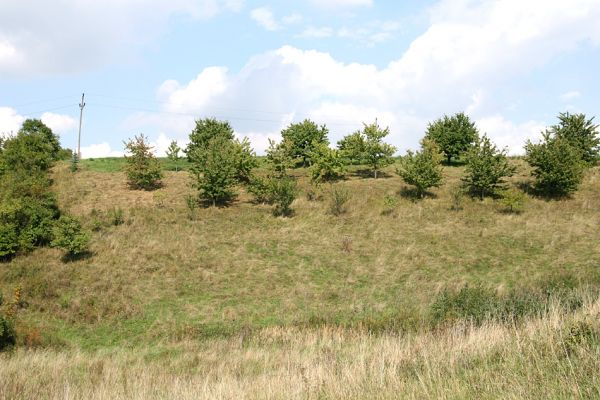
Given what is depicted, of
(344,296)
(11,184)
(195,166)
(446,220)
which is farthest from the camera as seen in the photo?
(195,166)

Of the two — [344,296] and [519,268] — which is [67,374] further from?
[519,268]

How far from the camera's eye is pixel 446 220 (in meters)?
34.0

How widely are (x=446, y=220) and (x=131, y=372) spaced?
28.6 meters

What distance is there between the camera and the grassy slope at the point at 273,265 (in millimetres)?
20469

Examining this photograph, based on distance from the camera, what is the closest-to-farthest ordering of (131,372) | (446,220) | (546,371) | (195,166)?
(546,371) < (131,372) < (446,220) < (195,166)

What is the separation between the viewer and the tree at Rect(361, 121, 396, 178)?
4538cm

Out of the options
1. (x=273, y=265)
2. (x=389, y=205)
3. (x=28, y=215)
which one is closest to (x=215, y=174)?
(x=273, y=265)

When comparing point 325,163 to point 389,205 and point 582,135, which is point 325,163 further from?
point 582,135

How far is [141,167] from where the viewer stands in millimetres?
42719

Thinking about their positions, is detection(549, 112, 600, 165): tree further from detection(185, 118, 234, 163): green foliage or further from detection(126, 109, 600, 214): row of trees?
detection(185, 118, 234, 163): green foliage

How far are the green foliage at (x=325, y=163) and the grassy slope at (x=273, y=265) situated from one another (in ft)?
15.9

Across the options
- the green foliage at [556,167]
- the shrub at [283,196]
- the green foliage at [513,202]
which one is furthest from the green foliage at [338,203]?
the green foliage at [556,167]

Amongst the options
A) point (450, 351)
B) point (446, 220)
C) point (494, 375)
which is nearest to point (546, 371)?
point (494, 375)

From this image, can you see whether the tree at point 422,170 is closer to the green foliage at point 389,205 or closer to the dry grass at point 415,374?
the green foliage at point 389,205
